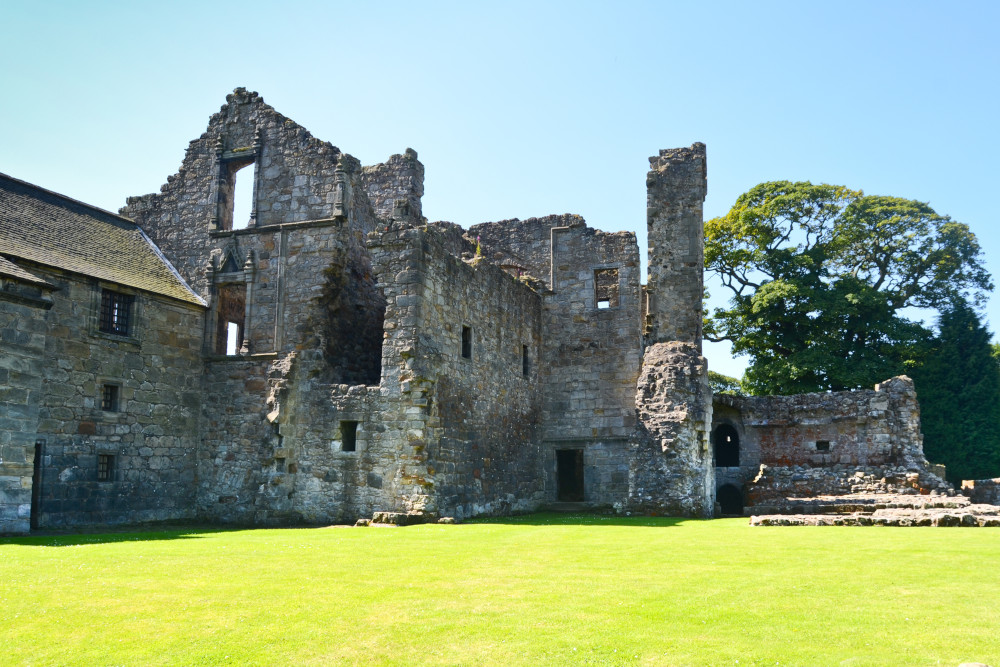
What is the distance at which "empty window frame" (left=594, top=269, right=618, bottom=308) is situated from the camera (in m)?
26.2

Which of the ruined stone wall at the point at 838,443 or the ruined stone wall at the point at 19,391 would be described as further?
the ruined stone wall at the point at 838,443

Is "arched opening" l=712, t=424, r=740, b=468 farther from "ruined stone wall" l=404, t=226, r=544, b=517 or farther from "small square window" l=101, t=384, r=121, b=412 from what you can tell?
"small square window" l=101, t=384, r=121, b=412


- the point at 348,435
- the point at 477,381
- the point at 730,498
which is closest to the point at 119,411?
the point at 348,435

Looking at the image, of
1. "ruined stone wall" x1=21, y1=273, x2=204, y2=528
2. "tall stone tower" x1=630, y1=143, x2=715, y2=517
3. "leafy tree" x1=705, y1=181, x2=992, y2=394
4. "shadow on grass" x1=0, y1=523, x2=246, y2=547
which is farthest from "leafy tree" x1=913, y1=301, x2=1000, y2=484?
"ruined stone wall" x1=21, y1=273, x2=204, y2=528

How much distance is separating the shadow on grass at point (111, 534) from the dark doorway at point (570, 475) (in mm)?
10558

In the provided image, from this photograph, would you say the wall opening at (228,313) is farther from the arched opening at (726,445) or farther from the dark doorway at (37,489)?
the arched opening at (726,445)

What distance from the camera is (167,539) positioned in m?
15.1

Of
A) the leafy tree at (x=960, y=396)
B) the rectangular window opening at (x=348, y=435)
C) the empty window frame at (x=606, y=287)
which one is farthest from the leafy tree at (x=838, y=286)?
the rectangular window opening at (x=348, y=435)

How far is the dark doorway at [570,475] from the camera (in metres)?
26.4

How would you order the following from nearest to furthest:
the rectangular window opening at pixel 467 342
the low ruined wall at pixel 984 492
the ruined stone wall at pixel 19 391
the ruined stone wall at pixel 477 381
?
1. the ruined stone wall at pixel 19 391
2. the ruined stone wall at pixel 477 381
3. the rectangular window opening at pixel 467 342
4. the low ruined wall at pixel 984 492

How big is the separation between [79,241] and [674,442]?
15392mm

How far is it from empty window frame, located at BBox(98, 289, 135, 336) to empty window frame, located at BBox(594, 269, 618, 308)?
1327 cm

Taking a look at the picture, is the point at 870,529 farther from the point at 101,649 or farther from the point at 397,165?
the point at 397,165

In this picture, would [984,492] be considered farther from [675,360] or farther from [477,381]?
[477,381]
